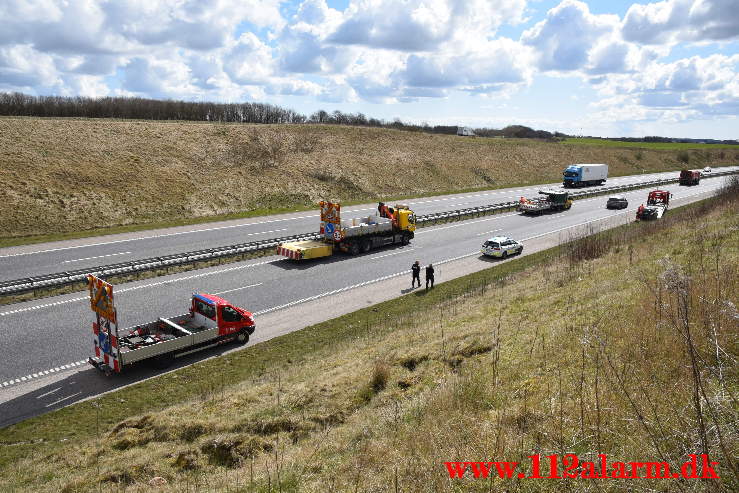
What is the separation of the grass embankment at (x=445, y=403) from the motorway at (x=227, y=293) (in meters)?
3.81

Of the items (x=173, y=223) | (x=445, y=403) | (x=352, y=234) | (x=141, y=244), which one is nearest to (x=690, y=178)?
(x=352, y=234)

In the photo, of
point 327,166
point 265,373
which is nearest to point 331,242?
point 265,373

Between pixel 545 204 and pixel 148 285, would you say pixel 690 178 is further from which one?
pixel 148 285

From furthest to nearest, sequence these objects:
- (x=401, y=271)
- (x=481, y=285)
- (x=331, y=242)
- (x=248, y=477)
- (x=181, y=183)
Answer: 1. (x=181, y=183)
2. (x=331, y=242)
3. (x=401, y=271)
4. (x=481, y=285)
5. (x=248, y=477)

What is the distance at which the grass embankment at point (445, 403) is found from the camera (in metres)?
5.70

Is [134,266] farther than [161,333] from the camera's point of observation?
Yes

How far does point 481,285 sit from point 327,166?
4204 centimetres

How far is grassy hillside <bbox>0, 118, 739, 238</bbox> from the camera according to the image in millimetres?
39844

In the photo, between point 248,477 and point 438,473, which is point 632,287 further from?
point 248,477

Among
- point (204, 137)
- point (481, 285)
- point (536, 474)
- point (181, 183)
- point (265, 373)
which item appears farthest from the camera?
point (204, 137)

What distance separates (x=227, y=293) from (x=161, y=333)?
634 centimetres

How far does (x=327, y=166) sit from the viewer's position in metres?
62.7

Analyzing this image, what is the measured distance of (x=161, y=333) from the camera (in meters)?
17.2

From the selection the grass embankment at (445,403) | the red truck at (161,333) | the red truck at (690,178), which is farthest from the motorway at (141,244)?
the red truck at (690,178)
